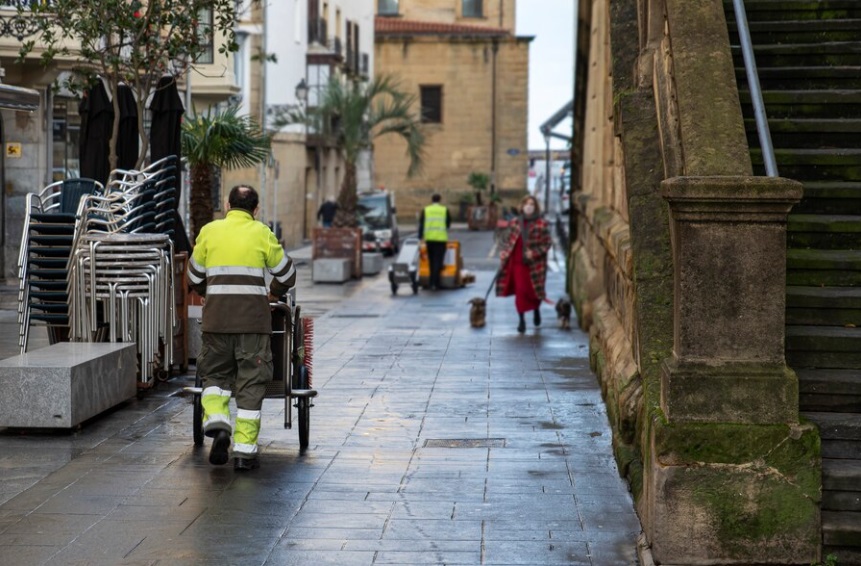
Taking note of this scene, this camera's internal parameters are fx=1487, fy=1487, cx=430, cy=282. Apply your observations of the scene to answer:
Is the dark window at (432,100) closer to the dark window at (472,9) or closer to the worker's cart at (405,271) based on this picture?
the dark window at (472,9)

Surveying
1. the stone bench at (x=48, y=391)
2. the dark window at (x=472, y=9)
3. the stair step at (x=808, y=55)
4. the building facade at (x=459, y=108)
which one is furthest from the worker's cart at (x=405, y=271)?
the dark window at (x=472, y=9)

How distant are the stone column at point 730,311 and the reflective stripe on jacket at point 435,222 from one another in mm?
19376

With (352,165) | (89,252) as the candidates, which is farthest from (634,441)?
(352,165)

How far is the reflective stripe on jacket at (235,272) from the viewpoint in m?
8.65

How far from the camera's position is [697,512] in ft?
20.9

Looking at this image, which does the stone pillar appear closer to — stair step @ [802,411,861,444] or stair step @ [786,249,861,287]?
stair step @ [802,411,861,444]

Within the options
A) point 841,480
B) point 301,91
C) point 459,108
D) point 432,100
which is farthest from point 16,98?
point 432,100

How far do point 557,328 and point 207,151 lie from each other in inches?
186

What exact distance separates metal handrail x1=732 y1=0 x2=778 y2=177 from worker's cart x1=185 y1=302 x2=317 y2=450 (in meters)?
3.00

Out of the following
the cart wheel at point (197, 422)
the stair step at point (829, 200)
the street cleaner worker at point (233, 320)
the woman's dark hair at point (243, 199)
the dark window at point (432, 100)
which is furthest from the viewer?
the dark window at point (432, 100)

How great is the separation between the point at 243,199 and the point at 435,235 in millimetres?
17170

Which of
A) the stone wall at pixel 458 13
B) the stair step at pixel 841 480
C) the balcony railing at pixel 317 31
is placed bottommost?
the stair step at pixel 841 480

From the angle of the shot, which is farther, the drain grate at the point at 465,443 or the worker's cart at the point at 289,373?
the drain grate at the point at 465,443

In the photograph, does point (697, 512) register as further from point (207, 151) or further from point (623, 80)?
point (207, 151)
